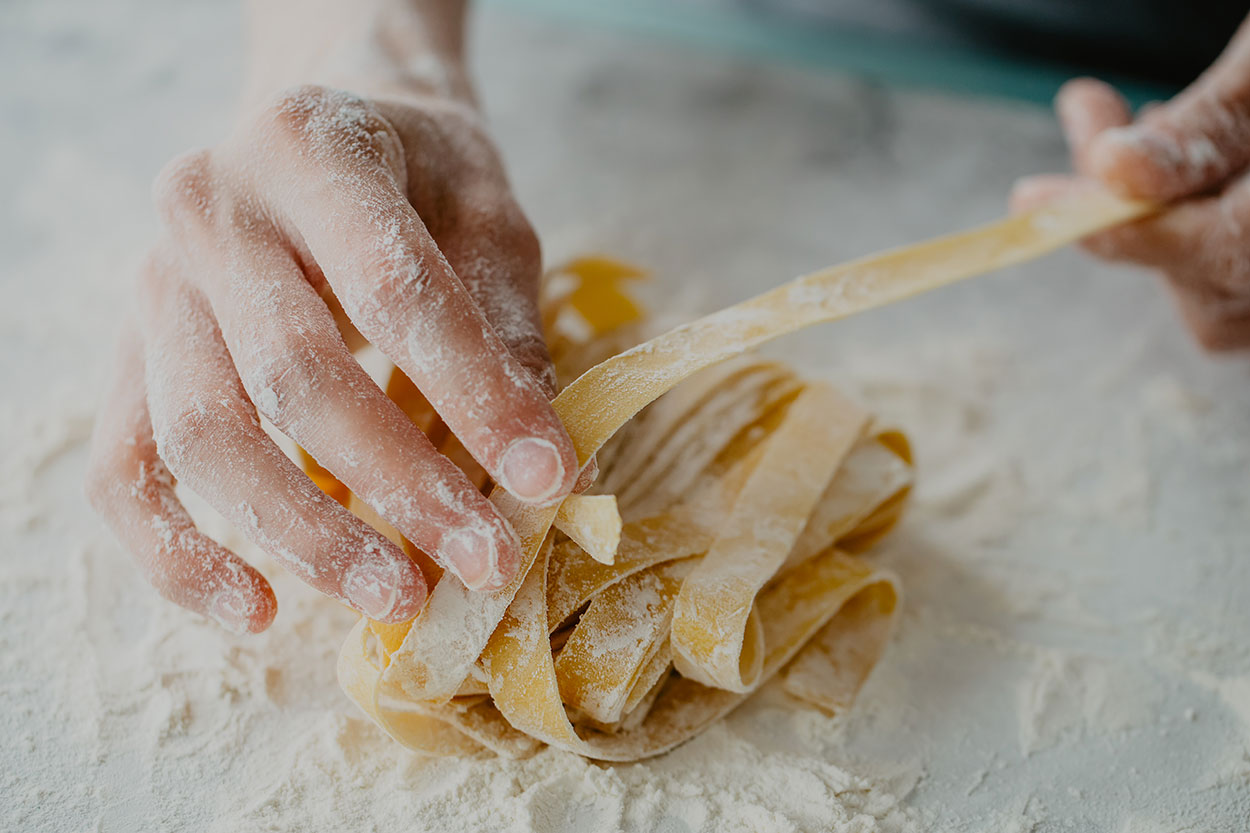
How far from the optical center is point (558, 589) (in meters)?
1.15

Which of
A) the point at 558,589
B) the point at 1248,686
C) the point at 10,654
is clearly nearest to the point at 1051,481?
the point at 1248,686

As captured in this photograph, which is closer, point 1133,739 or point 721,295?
point 1133,739

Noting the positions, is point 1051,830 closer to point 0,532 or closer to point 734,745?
point 734,745

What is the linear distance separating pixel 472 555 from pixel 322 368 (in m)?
0.24

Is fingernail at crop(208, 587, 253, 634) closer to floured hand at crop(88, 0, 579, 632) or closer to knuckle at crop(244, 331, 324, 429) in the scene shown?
floured hand at crop(88, 0, 579, 632)

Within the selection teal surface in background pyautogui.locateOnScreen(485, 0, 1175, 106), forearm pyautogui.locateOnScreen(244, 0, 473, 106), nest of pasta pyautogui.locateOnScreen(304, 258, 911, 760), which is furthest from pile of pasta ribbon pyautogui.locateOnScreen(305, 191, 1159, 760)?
teal surface in background pyautogui.locateOnScreen(485, 0, 1175, 106)

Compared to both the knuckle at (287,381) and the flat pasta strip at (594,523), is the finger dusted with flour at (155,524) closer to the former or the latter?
the knuckle at (287,381)

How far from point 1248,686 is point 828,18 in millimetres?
1919

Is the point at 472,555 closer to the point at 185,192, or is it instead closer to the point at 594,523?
the point at 594,523

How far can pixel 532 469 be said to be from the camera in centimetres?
99

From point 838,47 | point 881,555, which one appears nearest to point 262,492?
point 881,555

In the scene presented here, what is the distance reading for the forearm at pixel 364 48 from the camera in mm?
1602

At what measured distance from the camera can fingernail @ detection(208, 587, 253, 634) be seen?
3.58 feet

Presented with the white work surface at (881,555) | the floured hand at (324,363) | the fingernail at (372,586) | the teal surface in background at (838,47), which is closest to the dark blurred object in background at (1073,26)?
the teal surface in background at (838,47)
